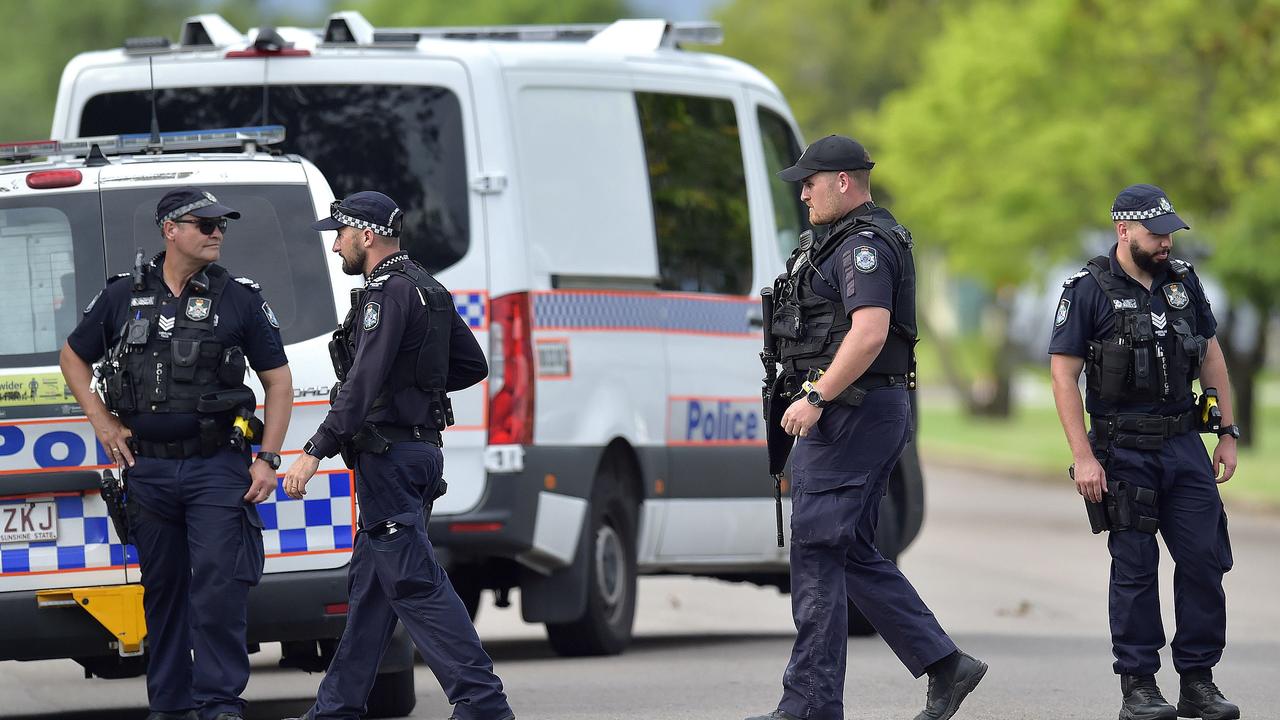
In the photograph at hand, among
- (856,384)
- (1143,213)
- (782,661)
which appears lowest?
(782,661)

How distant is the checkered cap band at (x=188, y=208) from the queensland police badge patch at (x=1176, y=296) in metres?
3.14

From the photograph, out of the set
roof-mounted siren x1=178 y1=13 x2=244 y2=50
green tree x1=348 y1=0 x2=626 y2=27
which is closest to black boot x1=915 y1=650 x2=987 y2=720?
roof-mounted siren x1=178 y1=13 x2=244 y2=50

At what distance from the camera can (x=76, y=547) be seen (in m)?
7.08

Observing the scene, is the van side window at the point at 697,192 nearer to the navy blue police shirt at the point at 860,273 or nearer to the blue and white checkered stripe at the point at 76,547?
the navy blue police shirt at the point at 860,273

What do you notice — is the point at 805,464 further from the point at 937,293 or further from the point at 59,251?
the point at 937,293

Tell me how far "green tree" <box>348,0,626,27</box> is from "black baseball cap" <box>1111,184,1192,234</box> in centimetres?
5489

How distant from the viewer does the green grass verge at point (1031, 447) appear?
25109mm

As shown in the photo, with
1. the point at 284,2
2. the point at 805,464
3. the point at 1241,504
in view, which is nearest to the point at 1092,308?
the point at 805,464

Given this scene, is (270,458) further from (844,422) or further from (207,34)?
(207,34)

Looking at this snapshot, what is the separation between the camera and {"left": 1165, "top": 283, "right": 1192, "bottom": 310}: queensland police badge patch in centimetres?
Answer: 753

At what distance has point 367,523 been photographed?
676 centimetres

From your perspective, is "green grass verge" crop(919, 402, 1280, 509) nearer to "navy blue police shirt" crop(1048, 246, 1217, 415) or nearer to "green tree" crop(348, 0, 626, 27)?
"navy blue police shirt" crop(1048, 246, 1217, 415)

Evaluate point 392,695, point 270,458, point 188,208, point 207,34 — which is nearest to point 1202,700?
point 392,695

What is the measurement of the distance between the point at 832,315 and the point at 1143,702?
172cm
